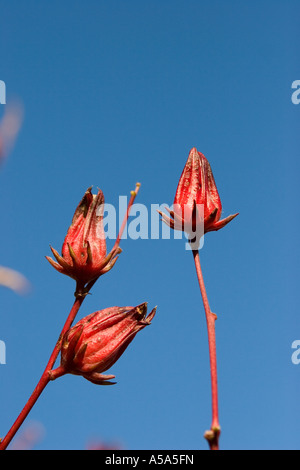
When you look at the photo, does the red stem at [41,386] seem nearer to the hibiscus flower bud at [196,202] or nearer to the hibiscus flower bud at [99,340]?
the hibiscus flower bud at [99,340]

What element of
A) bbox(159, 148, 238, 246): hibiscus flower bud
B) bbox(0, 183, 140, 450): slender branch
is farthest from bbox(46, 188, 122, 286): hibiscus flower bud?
bbox(159, 148, 238, 246): hibiscus flower bud

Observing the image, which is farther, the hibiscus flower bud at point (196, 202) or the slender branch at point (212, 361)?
the hibiscus flower bud at point (196, 202)

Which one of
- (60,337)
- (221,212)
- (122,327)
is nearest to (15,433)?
(60,337)

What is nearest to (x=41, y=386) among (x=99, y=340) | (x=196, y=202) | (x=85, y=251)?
(x=99, y=340)

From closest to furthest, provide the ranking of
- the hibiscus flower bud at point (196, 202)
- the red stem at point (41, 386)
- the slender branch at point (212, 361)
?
the slender branch at point (212, 361)
the red stem at point (41, 386)
the hibiscus flower bud at point (196, 202)

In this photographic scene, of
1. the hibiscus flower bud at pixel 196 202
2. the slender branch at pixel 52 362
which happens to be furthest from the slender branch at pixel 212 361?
the slender branch at pixel 52 362
